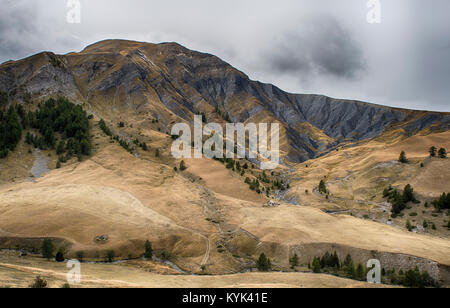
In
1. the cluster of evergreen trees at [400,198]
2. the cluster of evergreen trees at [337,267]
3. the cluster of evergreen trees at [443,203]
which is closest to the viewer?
the cluster of evergreen trees at [337,267]

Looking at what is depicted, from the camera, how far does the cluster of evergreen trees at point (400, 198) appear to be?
261ft

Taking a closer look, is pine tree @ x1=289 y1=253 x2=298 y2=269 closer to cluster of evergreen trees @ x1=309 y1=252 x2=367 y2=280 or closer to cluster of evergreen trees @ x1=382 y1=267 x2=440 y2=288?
cluster of evergreen trees @ x1=309 y1=252 x2=367 y2=280

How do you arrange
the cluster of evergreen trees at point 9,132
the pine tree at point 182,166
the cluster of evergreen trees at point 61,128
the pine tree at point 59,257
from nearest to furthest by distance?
the pine tree at point 59,257 < the cluster of evergreen trees at point 9,132 < the cluster of evergreen trees at point 61,128 < the pine tree at point 182,166

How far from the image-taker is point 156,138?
132m

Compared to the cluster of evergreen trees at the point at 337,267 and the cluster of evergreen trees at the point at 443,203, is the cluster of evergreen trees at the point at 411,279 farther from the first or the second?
the cluster of evergreen trees at the point at 443,203

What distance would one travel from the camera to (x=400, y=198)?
268ft

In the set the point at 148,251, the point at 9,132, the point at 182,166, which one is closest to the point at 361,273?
the point at 148,251

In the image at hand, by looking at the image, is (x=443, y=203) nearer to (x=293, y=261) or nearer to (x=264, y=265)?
→ (x=293, y=261)

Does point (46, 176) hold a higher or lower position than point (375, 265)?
higher

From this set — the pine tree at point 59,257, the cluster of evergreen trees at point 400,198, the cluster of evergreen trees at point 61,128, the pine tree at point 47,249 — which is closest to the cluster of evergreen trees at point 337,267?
the pine tree at point 59,257

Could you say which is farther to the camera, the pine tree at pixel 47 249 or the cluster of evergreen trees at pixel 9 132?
the cluster of evergreen trees at pixel 9 132
